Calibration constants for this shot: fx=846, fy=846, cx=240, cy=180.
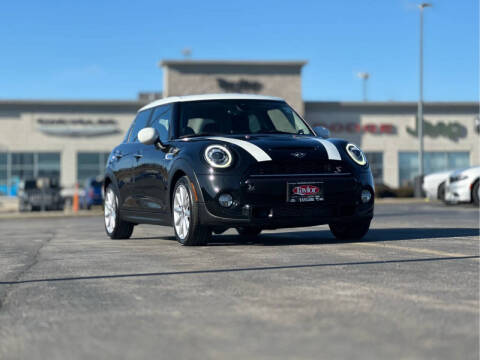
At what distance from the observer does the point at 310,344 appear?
3621 mm

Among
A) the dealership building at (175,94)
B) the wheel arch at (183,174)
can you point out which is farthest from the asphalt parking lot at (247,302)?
the dealership building at (175,94)

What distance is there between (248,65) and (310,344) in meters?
49.9

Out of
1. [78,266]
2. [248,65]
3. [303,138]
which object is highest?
[248,65]

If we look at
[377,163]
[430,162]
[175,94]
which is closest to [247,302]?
[175,94]

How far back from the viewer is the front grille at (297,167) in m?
8.14

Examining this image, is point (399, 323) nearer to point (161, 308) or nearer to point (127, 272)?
point (161, 308)

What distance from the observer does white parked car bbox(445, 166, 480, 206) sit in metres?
19.2

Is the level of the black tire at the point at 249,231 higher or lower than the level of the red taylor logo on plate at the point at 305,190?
lower

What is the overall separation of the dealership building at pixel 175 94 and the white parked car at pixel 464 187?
3324 centimetres

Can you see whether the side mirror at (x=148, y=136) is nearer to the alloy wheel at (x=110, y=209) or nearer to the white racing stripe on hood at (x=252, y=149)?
the white racing stripe on hood at (x=252, y=149)

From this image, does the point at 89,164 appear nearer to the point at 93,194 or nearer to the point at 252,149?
the point at 93,194

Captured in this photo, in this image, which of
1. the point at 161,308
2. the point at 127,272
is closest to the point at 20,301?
the point at 161,308

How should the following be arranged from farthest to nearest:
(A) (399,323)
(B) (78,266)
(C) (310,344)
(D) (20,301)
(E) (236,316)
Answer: (B) (78,266)
(D) (20,301)
(E) (236,316)
(A) (399,323)
(C) (310,344)

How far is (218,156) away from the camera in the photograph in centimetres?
821
